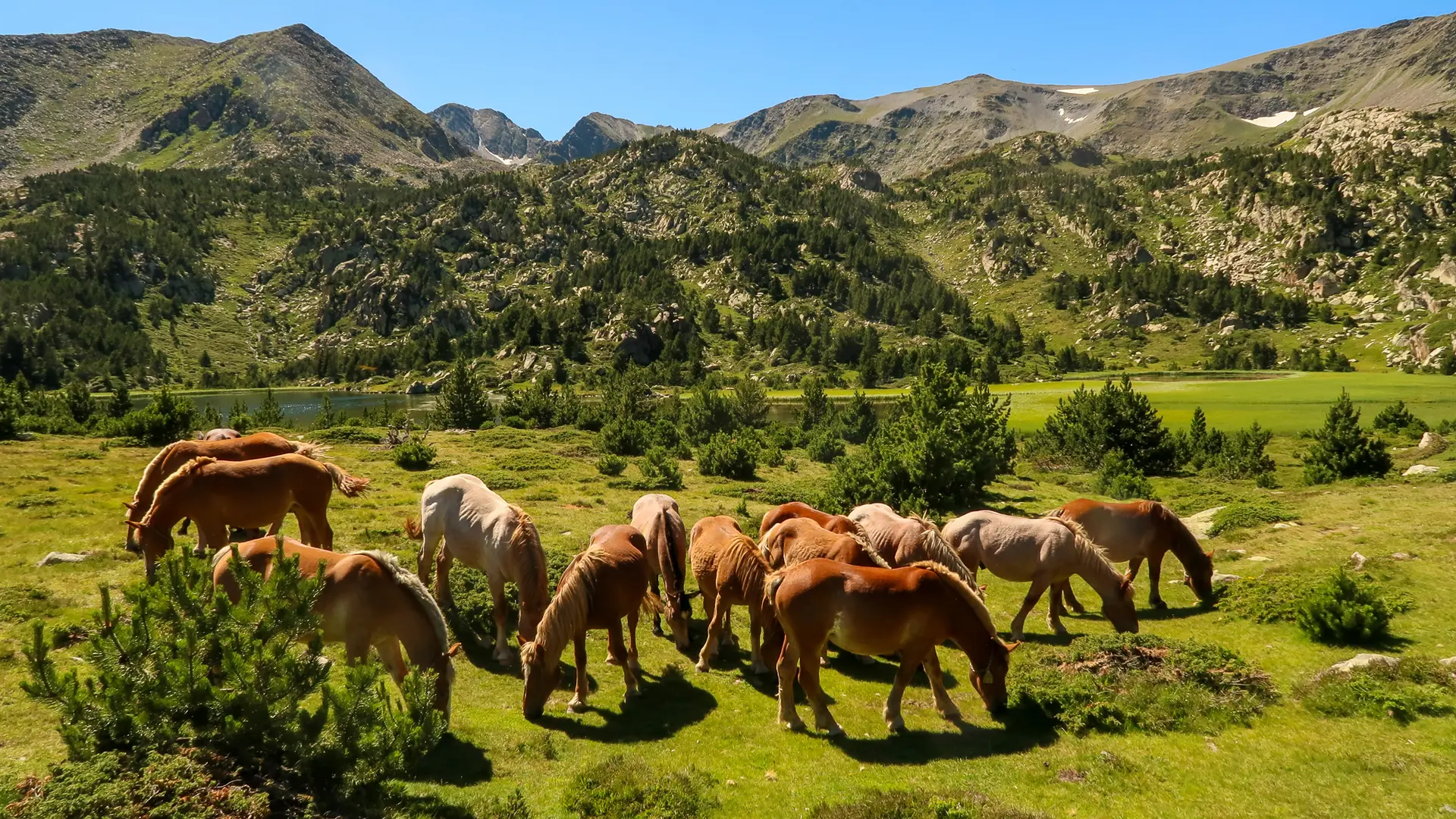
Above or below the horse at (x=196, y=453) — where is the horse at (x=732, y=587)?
below

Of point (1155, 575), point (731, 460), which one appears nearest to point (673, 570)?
point (1155, 575)

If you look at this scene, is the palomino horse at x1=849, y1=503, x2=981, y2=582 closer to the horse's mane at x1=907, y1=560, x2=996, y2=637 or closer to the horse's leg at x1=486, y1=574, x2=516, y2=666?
the horse's mane at x1=907, y1=560, x2=996, y2=637

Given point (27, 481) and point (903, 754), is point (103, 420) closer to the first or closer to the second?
point (27, 481)

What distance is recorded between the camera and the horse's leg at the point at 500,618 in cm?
1075

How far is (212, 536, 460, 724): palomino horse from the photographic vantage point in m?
7.56

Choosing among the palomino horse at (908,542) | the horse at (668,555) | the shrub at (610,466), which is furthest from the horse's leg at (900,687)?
the shrub at (610,466)

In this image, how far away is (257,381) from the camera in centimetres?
13962

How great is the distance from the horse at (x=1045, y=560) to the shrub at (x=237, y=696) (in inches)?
408

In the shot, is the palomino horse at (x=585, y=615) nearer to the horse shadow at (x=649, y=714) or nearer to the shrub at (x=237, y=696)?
the horse shadow at (x=649, y=714)

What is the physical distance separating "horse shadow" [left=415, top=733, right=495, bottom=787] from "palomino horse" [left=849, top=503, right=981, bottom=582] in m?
6.94

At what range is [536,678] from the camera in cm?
887

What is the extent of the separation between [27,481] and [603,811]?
76.9ft

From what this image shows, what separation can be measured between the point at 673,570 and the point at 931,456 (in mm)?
13566

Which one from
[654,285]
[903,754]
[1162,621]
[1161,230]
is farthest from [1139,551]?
[1161,230]
